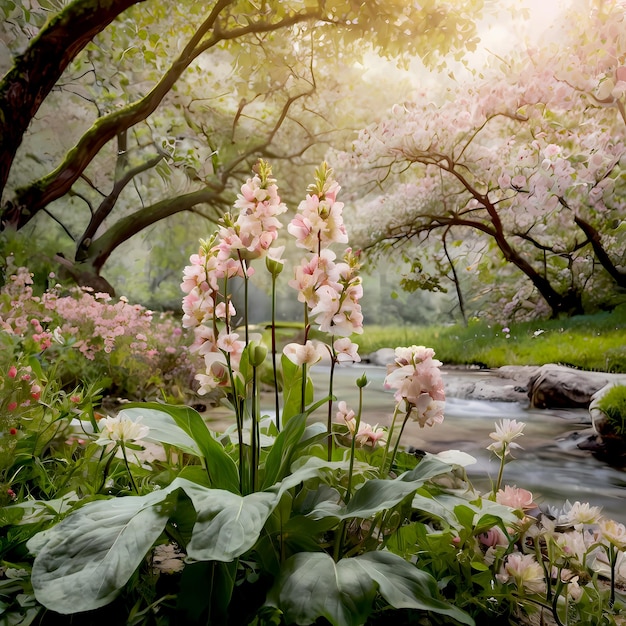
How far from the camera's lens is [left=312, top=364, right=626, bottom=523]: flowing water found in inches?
56.6

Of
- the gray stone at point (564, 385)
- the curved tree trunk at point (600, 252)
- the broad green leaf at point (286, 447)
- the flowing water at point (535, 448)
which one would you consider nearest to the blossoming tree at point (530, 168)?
the curved tree trunk at point (600, 252)

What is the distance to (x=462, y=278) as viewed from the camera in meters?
1.86

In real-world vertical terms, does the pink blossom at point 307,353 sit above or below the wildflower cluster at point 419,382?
above

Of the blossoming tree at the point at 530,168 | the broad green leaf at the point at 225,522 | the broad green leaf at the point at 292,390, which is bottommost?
the broad green leaf at the point at 225,522

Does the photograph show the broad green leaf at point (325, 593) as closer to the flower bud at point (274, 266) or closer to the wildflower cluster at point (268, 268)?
the wildflower cluster at point (268, 268)

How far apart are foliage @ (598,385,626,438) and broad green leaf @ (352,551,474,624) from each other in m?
1.12

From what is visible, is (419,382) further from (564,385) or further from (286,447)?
(564,385)

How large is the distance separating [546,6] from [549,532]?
1.71m

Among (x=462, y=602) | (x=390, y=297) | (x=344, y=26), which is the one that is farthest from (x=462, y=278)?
(x=462, y=602)

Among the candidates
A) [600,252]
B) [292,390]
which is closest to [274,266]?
[292,390]

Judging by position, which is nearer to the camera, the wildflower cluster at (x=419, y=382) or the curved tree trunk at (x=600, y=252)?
the wildflower cluster at (x=419, y=382)

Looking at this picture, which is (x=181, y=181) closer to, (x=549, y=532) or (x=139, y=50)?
(x=139, y=50)

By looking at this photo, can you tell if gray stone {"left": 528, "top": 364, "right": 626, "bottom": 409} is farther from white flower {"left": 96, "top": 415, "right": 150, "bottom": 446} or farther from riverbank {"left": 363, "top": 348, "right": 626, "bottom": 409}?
white flower {"left": 96, "top": 415, "right": 150, "bottom": 446}

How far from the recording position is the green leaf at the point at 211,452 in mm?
761
